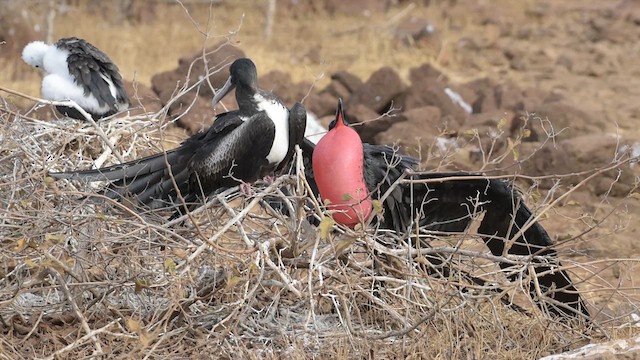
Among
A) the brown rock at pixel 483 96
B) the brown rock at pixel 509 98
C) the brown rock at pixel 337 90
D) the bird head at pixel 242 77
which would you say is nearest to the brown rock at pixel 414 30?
the brown rock at pixel 483 96

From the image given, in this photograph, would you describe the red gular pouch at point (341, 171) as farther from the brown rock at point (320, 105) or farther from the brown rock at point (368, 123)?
the brown rock at point (320, 105)

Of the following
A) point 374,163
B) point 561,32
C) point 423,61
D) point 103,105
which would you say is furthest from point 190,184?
point 561,32

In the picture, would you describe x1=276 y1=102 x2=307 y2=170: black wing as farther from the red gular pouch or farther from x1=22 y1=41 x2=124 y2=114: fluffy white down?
x1=22 y1=41 x2=124 y2=114: fluffy white down

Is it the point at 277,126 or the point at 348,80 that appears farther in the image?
the point at 348,80

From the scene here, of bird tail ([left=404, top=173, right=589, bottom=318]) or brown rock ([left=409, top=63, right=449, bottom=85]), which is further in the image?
brown rock ([left=409, top=63, right=449, bottom=85])

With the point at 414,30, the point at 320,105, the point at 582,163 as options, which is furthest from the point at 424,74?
the point at 582,163

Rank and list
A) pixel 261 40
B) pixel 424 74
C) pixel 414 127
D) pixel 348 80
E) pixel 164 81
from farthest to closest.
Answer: pixel 261 40 → pixel 424 74 → pixel 348 80 → pixel 164 81 → pixel 414 127

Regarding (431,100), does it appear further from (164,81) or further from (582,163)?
(164,81)

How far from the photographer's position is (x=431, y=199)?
3.81m

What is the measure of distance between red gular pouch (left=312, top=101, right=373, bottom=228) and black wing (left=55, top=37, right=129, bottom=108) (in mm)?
1600

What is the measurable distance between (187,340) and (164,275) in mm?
273

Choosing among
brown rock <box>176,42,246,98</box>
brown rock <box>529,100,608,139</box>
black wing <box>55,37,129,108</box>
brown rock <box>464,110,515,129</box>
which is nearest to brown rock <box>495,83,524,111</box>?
brown rock <box>464,110,515,129</box>

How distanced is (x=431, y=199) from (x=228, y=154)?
28.9 inches

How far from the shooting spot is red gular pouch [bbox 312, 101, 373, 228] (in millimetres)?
3828
